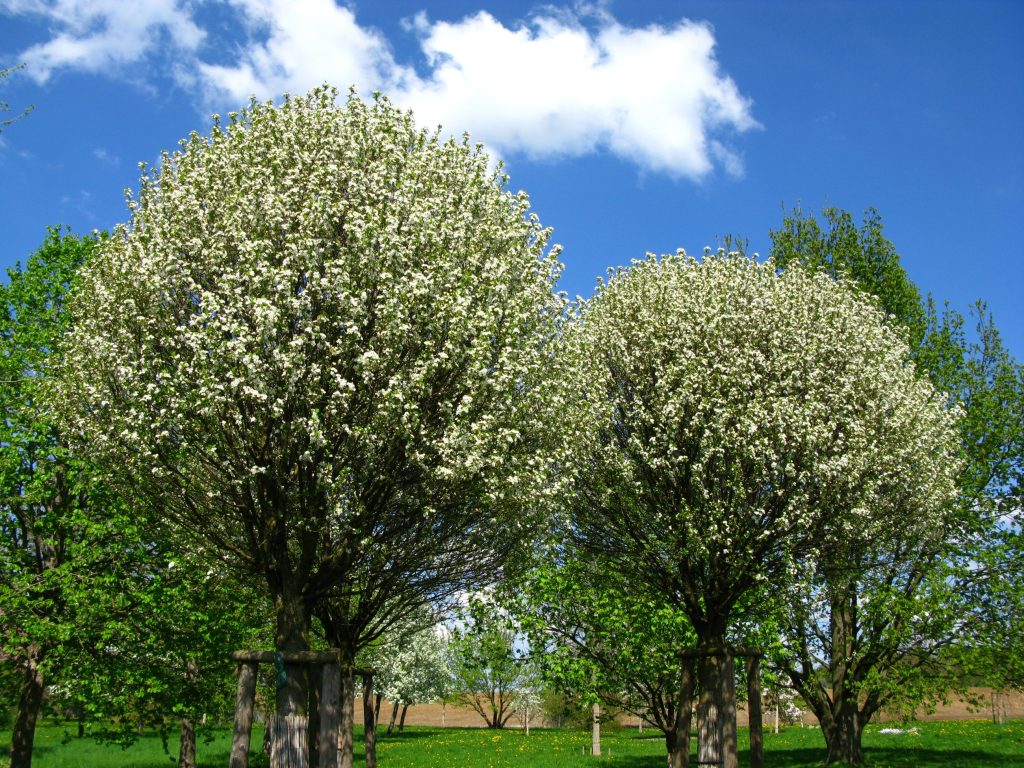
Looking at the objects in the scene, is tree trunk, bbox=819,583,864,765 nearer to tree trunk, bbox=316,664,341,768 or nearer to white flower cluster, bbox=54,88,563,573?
white flower cluster, bbox=54,88,563,573

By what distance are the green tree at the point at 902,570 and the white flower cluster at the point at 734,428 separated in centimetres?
158

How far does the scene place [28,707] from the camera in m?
25.8

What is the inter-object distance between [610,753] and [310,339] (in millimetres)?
40430

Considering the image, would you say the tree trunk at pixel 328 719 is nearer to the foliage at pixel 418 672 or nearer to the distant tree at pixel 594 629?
the distant tree at pixel 594 629

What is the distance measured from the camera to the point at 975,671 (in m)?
27.9

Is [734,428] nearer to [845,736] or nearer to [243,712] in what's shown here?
[243,712]

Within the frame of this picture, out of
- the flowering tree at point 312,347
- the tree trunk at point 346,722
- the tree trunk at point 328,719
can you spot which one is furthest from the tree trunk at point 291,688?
the tree trunk at point 346,722

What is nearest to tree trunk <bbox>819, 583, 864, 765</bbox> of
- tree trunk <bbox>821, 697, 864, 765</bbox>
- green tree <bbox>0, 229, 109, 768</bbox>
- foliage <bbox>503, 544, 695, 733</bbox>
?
tree trunk <bbox>821, 697, 864, 765</bbox>

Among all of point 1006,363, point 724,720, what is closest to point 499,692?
point 1006,363

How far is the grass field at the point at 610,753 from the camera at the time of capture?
35.4m

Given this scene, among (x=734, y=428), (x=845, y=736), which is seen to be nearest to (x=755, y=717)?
(x=734, y=428)

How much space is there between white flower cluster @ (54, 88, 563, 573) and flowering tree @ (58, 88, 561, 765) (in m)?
0.06

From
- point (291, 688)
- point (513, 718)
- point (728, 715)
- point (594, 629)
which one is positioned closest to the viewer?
point (291, 688)

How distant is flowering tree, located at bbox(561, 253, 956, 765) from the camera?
20.6 m
